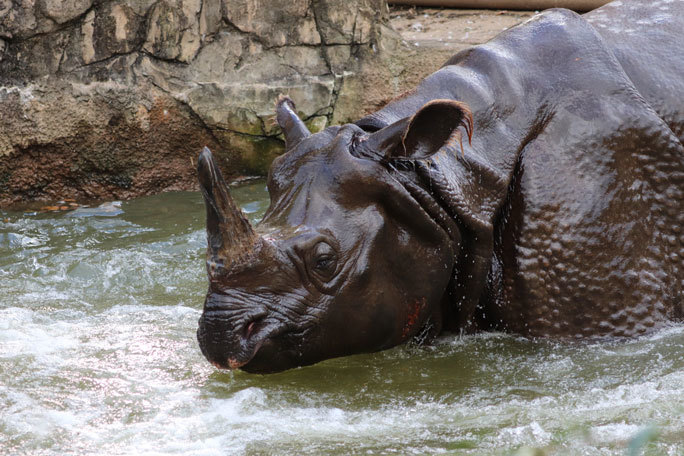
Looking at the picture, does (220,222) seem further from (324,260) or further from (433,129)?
(433,129)

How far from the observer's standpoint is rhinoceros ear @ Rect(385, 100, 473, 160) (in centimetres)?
397

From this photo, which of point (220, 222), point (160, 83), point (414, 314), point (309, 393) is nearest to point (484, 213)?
point (414, 314)

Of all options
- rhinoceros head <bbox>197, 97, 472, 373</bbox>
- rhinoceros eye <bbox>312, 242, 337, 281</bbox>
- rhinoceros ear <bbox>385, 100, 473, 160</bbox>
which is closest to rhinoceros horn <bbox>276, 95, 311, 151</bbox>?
rhinoceros head <bbox>197, 97, 472, 373</bbox>

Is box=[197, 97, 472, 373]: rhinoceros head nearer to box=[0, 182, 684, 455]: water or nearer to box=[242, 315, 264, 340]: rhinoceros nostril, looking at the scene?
box=[242, 315, 264, 340]: rhinoceros nostril

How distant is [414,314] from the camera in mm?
4246

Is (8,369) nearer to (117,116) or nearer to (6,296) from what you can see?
(6,296)

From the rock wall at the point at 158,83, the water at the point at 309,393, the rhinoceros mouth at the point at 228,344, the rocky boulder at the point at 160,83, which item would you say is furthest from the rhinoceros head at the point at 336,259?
the rock wall at the point at 158,83

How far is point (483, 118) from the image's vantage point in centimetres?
449

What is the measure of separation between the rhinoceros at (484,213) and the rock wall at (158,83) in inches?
153

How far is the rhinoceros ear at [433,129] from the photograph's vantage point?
3969mm

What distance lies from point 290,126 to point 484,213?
105cm

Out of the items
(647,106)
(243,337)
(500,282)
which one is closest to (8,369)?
(243,337)

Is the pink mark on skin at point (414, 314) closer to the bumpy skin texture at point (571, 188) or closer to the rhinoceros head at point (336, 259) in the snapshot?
the rhinoceros head at point (336, 259)

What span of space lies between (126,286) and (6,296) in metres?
0.74
